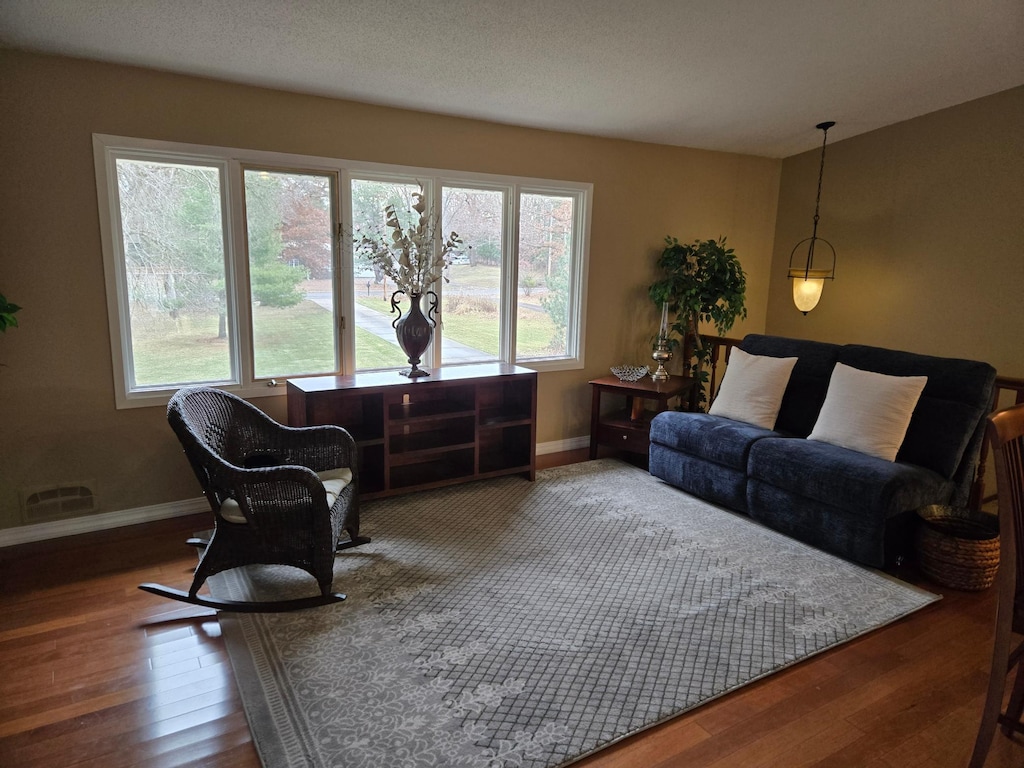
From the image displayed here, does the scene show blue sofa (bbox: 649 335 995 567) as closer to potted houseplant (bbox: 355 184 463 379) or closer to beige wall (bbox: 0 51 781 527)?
potted houseplant (bbox: 355 184 463 379)

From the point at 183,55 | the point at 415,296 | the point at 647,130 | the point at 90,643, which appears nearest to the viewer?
the point at 90,643

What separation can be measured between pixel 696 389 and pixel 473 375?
6.70 feet

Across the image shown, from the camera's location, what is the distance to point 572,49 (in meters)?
3.27

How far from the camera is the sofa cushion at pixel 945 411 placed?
3.11m

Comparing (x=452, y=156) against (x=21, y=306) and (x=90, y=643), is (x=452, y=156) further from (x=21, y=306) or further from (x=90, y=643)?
(x=90, y=643)

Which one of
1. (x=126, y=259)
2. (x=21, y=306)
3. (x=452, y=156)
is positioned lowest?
(x=21, y=306)

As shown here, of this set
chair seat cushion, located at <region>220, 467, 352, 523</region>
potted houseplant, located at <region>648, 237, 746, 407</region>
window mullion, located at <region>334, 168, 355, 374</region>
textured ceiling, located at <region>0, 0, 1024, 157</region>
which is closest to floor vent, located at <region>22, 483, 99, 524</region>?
A: chair seat cushion, located at <region>220, 467, 352, 523</region>

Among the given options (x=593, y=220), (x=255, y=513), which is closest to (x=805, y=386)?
(x=593, y=220)

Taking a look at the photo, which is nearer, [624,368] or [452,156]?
[452,156]

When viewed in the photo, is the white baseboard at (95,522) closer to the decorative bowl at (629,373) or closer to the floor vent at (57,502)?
the floor vent at (57,502)

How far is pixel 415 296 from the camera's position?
148 inches

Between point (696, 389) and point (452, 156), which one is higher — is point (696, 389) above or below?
below

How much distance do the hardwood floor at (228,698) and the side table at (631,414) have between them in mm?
2107

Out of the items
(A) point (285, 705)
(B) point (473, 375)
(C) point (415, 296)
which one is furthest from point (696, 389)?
(A) point (285, 705)
